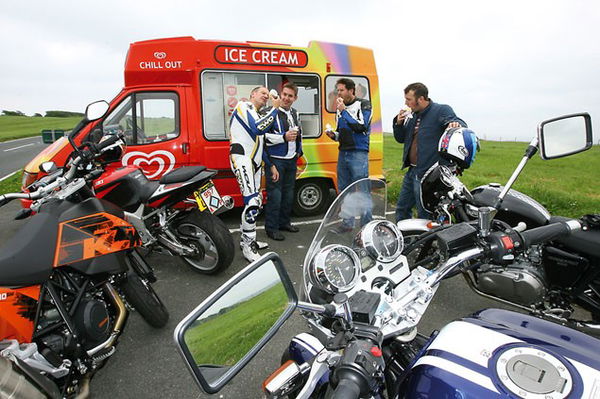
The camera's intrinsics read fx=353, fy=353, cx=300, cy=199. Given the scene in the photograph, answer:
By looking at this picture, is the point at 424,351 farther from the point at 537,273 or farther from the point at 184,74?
the point at 184,74

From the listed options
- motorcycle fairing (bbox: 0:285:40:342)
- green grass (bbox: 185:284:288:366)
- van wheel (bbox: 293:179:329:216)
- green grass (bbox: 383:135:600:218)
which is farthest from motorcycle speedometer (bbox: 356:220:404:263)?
green grass (bbox: 383:135:600:218)

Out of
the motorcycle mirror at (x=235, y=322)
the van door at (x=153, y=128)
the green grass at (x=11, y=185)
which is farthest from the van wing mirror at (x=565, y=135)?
the green grass at (x=11, y=185)

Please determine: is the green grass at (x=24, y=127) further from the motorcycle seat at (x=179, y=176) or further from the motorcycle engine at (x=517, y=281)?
the motorcycle engine at (x=517, y=281)

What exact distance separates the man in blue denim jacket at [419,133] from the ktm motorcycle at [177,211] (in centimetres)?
216

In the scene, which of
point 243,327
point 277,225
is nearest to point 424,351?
point 243,327

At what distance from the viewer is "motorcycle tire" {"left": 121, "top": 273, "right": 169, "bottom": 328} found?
2.45 m

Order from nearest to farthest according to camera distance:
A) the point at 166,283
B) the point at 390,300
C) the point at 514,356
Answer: the point at 514,356, the point at 390,300, the point at 166,283

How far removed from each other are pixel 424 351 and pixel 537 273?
1.87m

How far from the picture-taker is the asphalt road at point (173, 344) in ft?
7.38

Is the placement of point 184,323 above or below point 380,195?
below

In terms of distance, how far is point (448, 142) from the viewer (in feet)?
8.99

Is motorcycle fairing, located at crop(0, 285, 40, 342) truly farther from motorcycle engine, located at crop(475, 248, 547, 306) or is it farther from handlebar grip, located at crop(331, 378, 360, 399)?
motorcycle engine, located at crop(475, 248, 547, 306)

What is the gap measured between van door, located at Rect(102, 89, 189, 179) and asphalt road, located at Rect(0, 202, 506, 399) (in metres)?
1.32

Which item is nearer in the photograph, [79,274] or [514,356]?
[514,356]
